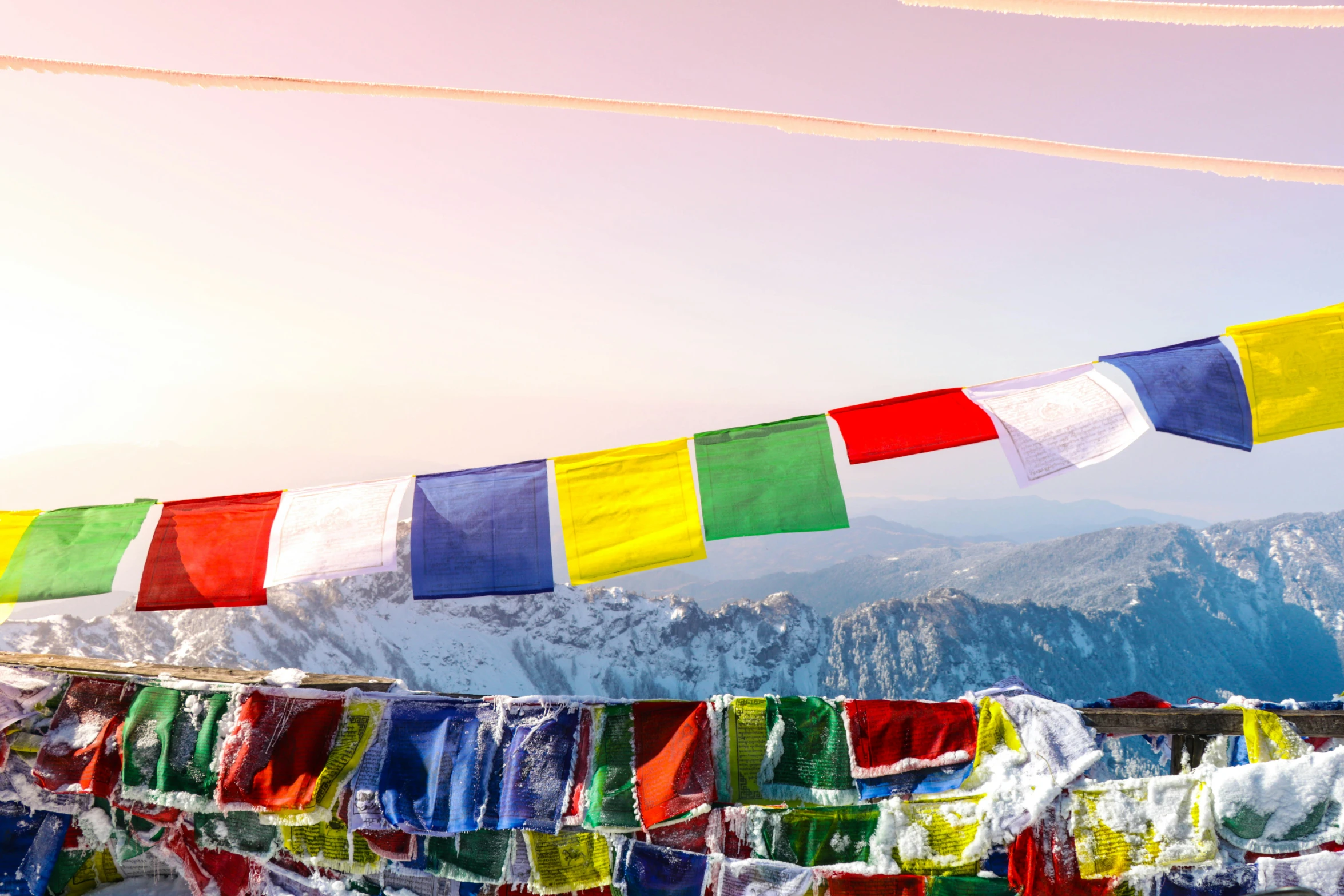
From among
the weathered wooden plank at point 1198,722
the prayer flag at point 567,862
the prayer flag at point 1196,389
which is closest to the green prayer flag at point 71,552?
the prayer flag at point 567,862

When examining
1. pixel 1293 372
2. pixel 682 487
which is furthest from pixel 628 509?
pixel 1293 372

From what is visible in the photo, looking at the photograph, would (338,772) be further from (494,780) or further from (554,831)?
(554,831)

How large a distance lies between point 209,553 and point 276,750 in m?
1.70

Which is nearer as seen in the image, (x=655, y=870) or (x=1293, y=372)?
(x=655, y=870)

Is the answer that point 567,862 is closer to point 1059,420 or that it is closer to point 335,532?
point 335,532

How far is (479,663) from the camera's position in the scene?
136 m

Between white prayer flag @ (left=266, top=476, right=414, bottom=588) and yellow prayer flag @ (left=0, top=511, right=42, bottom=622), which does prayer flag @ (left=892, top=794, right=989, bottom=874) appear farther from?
yellow prayer flag @ (left=0, top=511, right=42, bottom=622)

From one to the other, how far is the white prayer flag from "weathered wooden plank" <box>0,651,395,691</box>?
57 cm

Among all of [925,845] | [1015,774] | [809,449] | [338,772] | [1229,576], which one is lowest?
[1229,576]

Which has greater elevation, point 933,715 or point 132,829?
point 933,715

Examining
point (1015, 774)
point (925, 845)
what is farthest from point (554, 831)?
point (1015, 774)

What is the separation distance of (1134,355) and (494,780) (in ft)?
14.0

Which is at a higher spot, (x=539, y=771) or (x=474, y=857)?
(x=539, y=771)

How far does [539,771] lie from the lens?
374 cm
